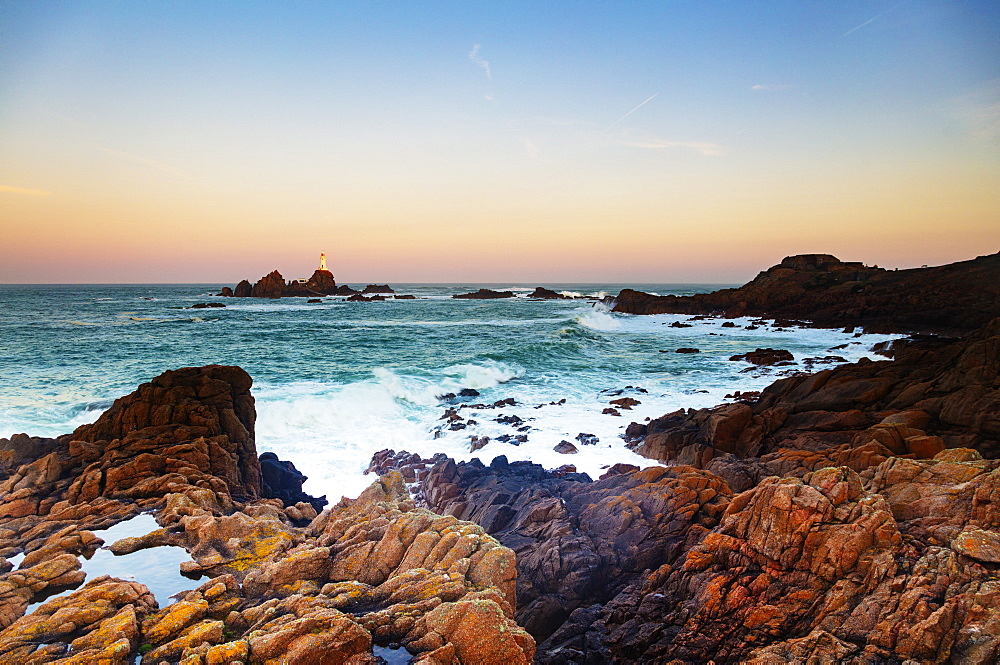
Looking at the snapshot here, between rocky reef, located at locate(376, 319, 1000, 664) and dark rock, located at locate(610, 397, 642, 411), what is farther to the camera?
dark rock, located at locate(610, 397, 642, 411)

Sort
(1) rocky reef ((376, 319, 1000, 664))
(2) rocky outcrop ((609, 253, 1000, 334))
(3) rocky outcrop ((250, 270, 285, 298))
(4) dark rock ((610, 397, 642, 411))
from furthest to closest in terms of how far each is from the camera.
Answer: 1. (3) rocky outcrop ((250, 270, 285, 298))
2. (2) rocky outcrop ((609, 253, 1000, 334))
3. (4) dark rock ((610, 397, 642, 411))
4. (1) rocky reef ((376, 319, 1000, 664))

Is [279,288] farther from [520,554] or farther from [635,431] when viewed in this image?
[520,554]

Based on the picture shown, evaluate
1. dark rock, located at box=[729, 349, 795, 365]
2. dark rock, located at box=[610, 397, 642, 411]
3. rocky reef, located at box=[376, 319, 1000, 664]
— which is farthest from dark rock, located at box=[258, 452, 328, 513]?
dark rock, located at box=[729, 349, 795, 365]

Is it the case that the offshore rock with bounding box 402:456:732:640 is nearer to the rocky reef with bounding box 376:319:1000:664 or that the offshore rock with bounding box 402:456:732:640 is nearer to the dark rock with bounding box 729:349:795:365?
the rocky reef with bounding box 376:319:1000:664

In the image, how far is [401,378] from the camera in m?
23.2

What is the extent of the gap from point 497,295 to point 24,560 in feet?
406

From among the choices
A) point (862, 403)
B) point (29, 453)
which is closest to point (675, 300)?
point (862, 403)

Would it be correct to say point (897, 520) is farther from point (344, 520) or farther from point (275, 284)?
point (275, 284)

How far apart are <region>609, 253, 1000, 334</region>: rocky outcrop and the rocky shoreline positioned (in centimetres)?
3131

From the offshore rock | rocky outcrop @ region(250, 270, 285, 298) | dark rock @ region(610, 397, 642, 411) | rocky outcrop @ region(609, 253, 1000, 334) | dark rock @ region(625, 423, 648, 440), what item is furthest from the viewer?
rocky outcrop @ region(250, 270, 285, 298)

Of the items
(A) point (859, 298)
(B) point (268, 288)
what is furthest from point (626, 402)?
(B) point (268, 288)

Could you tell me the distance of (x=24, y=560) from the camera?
545 centimetres

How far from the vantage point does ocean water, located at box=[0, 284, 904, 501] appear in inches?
573

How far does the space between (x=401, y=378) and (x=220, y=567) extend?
57.5 feet
